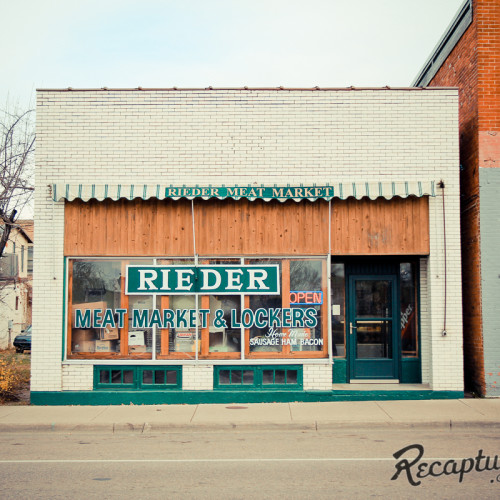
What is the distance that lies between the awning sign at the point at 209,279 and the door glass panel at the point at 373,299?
77.2 inches

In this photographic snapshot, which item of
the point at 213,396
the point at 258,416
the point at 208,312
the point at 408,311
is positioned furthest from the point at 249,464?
the point at 408,311

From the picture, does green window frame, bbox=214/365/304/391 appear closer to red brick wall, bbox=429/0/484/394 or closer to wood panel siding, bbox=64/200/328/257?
wood panel siding, bbox=64/200/328/257

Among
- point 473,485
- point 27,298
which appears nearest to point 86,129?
point 473,485

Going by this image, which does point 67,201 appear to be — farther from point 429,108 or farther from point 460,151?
point 460,151

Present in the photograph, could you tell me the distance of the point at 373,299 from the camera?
40.3 ft

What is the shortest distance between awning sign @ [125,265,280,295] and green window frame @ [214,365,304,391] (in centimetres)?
145

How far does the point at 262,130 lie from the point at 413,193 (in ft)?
10.4

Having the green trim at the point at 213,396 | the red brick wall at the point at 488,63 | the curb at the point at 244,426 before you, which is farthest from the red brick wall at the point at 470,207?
the curb at the point at 244,426

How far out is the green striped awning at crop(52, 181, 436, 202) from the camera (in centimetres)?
1116

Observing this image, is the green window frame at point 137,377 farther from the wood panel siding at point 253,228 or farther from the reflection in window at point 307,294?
the reflection in window at point 307,294

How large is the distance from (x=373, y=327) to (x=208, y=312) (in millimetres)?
3483

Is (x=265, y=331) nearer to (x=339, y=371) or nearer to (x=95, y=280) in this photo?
(x=339, y=371)

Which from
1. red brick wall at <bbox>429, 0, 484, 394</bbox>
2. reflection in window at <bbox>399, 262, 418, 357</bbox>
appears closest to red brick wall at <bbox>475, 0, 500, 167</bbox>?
red brick wall at <bbox>429, 0, 484, 394</bbox>

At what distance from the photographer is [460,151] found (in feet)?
41.6
